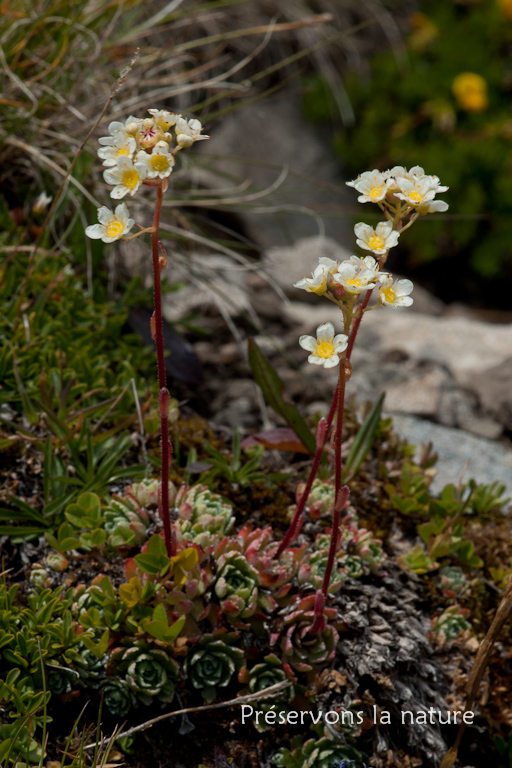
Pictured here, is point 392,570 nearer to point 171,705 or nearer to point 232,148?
point 171,705

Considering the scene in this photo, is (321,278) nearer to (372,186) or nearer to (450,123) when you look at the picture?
(372,186)

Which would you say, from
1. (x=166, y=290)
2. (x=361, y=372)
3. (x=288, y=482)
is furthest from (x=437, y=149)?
(x=288, y=482)

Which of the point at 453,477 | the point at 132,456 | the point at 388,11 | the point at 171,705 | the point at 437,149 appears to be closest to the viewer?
the point at 171,705

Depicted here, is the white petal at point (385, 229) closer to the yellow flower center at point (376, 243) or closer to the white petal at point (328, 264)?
the yellow flower center at point (376, 243)

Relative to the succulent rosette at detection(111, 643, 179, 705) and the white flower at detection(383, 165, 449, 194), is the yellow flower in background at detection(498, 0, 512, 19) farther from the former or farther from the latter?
the succulent rosette at detection(111, 643, 179, 705)

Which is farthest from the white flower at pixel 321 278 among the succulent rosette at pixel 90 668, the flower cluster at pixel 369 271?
the succulent rosette at pixel 90 668

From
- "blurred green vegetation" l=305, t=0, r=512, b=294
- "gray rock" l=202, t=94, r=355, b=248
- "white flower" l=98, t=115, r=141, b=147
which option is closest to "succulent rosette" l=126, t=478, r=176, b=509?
"white flower" l=98, t=115, r=141, b=147
